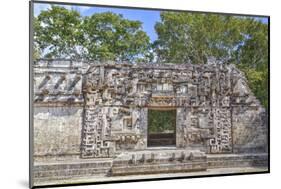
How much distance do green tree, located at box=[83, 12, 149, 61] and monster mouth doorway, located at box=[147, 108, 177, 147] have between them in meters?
0.79

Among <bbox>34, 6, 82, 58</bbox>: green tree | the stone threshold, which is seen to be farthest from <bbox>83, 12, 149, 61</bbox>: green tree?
the stone threshold

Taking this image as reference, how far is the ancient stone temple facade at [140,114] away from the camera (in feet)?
18.8

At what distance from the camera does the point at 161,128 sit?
619 cm

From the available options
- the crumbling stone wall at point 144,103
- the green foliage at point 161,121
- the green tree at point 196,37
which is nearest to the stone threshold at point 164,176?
the crumbling stone wall at point 144,103

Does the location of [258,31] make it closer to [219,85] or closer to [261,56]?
[261,56]

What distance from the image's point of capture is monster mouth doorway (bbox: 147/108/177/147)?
20.2 feet

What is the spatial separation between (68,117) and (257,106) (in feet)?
8.83

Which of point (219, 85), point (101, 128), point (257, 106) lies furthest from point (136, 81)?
point (257, 106)

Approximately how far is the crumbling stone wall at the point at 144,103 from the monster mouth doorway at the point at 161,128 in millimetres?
58

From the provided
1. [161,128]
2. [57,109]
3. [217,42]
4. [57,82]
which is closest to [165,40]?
[217,42]

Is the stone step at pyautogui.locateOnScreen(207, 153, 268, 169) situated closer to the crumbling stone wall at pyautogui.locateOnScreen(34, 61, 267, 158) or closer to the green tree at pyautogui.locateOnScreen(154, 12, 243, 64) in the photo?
the crumbling stone wall at pyautogui.locateOnScreen(34, 61, 267, 158)

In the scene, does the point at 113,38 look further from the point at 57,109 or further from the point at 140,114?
the point at 57,109

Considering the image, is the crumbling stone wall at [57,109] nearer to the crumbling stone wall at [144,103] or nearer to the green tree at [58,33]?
the crumbling stone wall at [144,103]

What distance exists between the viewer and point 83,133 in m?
5.85
